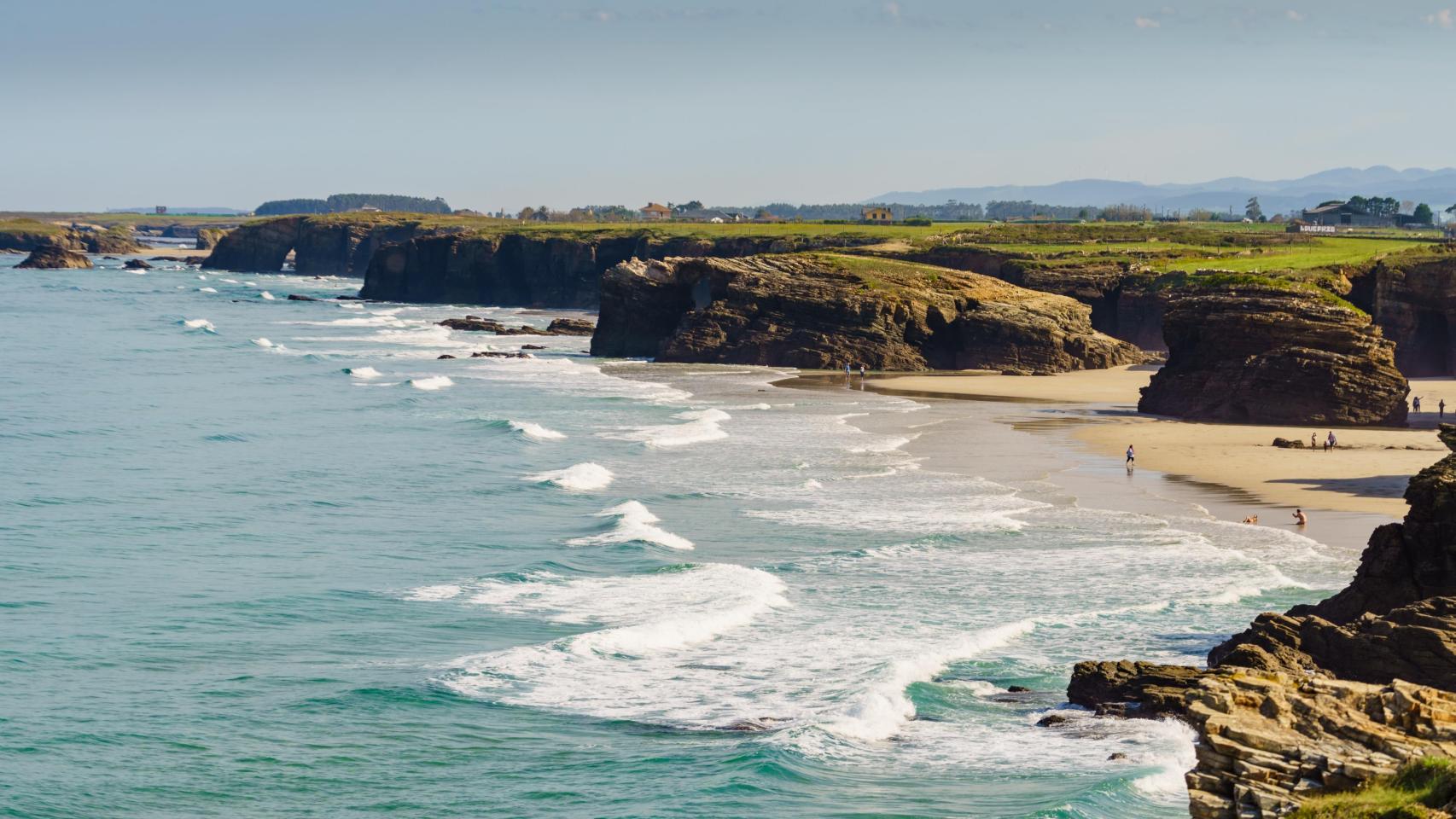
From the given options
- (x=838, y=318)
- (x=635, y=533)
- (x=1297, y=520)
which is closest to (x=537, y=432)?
(x=635, y=533)

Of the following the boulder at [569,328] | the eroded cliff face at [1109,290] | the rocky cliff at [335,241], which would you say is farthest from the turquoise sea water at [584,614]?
the rocky cliff at [335,241]

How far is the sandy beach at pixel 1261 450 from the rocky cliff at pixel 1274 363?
4.30 ft

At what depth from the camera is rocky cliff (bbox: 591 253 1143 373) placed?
267 ft

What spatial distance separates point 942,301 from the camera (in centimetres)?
8388

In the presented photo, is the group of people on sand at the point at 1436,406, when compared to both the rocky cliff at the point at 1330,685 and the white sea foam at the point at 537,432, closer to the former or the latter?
the white sea foam at the point at 537,432

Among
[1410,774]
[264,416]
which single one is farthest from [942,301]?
[1410,774]

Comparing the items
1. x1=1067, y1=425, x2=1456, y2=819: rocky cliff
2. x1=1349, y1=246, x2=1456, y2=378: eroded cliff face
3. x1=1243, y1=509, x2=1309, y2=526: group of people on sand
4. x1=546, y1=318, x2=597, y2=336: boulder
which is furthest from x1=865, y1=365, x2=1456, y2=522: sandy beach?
x1=546, y1=318, x2=597, y2=336: boulder

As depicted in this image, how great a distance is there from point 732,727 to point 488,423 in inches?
1489

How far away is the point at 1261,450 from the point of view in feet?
168

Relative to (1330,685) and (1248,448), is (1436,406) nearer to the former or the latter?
(1248,448)

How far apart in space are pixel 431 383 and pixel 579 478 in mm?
30475

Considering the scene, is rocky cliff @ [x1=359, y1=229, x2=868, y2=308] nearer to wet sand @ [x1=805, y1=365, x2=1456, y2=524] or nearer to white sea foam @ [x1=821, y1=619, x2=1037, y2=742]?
wet sand @ [x1=805, y1=365, x2=1456, y2=524]

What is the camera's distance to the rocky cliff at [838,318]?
81312 mm

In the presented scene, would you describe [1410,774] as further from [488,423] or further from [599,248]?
[599,248]
